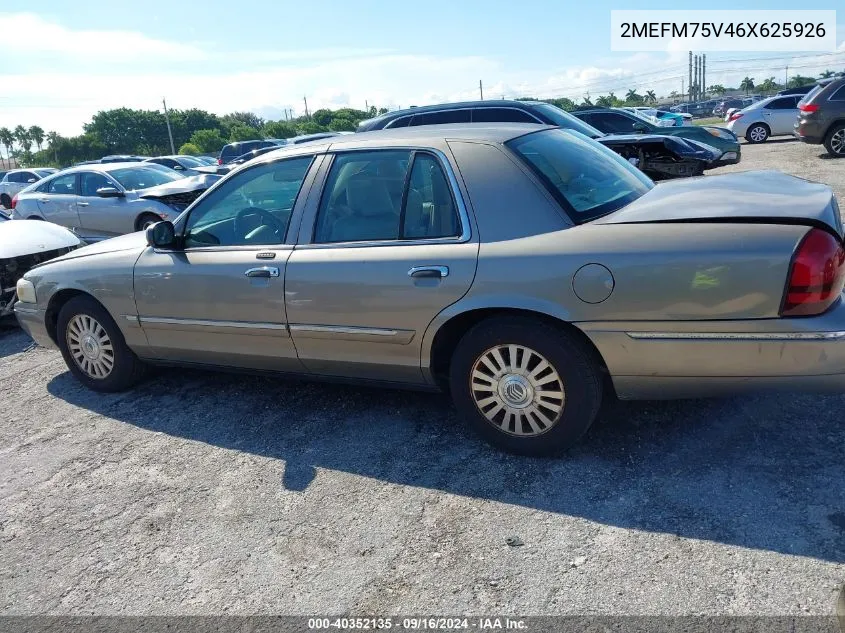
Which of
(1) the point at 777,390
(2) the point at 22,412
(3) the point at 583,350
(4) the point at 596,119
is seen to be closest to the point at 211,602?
(3) the point at 583,350

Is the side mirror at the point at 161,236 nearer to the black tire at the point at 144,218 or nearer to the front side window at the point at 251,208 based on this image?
the front side window at the point at 251,208

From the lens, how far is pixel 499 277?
10.5 feet

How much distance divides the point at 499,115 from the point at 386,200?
694 centimetres

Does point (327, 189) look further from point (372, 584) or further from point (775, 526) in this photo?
point (775, 526)

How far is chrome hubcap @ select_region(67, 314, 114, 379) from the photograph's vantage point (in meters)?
4.76

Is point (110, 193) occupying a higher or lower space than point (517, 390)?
higher

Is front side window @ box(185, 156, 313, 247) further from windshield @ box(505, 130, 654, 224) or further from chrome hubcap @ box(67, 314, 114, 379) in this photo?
windshield @ box(505, 130, 654, 224)

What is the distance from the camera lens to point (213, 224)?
4242 mm

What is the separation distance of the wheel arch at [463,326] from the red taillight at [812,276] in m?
0.83

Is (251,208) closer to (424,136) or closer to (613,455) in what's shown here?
(424,136)

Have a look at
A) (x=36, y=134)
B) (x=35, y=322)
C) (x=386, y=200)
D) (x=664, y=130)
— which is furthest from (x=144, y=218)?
(x=36, y=134)

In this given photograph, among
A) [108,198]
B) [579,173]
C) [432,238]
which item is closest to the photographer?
[432,238]

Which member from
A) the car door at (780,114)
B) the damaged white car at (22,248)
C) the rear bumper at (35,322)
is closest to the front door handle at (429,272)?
the rear bumper at (35,322)

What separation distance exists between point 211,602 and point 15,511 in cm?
150
